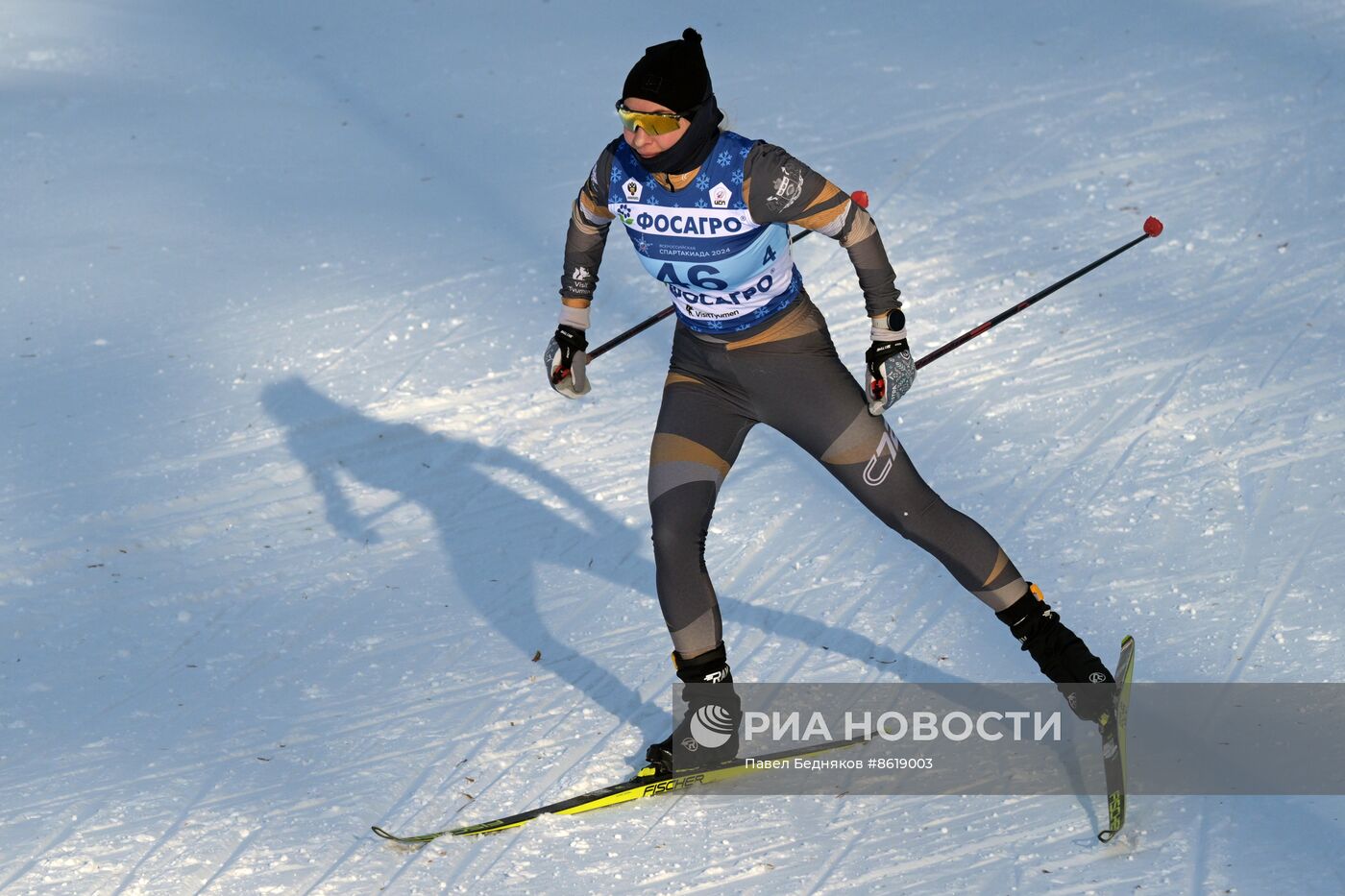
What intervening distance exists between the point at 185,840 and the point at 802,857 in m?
1.55

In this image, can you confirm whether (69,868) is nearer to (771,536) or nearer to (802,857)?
A: (802,857)

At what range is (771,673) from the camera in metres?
4.91

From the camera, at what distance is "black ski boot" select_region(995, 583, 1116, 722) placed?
4227 mm

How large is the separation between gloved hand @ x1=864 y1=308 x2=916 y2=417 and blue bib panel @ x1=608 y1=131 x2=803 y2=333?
0.26 m

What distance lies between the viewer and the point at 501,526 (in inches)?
222

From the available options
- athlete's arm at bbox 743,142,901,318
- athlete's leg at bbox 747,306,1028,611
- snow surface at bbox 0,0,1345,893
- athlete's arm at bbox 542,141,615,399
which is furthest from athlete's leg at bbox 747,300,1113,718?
athlete's arm at bbox 542,141,615,399

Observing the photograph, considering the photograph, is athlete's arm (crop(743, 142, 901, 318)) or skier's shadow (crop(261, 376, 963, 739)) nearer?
athlete's arm (crop(743, 142, 901, 318))

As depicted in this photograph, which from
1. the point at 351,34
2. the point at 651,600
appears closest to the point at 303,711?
the point at 651,600

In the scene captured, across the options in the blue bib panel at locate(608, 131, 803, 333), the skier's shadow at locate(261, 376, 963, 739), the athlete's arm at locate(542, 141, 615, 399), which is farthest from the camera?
the skier's shadow at locate(261, 376, 963, 739)

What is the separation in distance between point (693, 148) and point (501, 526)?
2.06 metres

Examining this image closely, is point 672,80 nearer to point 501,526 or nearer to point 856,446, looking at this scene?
point 856,446

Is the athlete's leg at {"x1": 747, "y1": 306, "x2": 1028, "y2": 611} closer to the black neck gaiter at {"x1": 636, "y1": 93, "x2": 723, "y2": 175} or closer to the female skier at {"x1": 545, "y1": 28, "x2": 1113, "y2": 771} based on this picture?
the female skier at {"x1": 545, "y1": 28, "x2": 1113, "y2": 771}

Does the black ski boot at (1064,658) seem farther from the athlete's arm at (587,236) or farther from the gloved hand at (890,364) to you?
the athlete's arm at (587,236)

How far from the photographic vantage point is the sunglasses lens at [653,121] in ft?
12.7
